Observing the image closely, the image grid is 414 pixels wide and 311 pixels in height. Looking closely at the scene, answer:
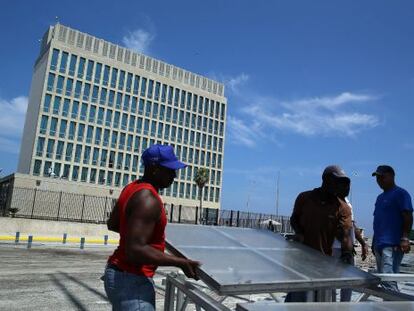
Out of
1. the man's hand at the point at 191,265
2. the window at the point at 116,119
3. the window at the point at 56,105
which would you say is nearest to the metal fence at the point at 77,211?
the window at the point at 56,105

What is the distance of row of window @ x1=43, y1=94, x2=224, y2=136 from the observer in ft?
207

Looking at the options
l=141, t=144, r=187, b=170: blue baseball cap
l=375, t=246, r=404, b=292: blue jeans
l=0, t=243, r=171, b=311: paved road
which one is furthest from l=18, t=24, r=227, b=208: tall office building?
l=141, t=144, r=187, b=170: blue baseball cap

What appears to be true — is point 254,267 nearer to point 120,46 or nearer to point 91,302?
point 91,302

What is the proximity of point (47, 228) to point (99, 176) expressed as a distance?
41.5 meters

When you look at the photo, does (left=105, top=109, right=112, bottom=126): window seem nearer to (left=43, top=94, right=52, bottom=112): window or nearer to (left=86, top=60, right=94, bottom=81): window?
(left=86, top=60, right=94, bottom=81): window

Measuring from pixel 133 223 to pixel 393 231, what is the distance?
3.72m

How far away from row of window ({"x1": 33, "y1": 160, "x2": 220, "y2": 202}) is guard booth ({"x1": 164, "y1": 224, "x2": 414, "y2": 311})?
198 feet

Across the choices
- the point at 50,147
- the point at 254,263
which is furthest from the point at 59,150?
the point at 254,263

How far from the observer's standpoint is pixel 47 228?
26.2 m

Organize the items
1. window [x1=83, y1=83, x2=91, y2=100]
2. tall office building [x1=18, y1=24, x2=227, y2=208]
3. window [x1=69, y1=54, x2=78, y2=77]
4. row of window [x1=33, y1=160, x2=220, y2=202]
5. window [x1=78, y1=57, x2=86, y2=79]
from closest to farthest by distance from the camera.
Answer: row of window [x1=33, y1=160, x2=220, y2=202], tall office building [x1=18, y1=24, x2=227, y2=208], window [x1=69, y1=54, x2=78, y2=77], window [x1=78, y1=57, x2=86, y2=79], window [x1=83, y1=83, x2=91, y2=100]

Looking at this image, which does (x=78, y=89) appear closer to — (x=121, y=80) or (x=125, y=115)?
(x=121, y=80)

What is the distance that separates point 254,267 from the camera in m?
2.45

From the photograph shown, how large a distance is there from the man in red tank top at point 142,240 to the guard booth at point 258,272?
187 mm

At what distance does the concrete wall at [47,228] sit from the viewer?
962 inches
